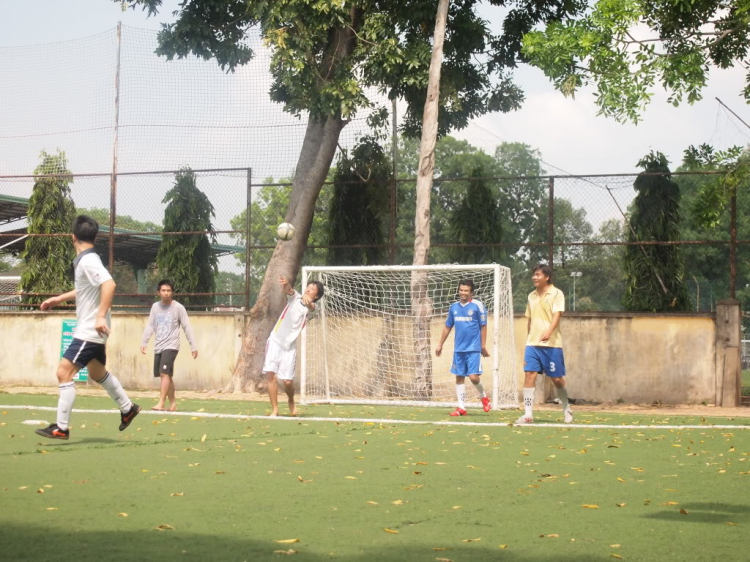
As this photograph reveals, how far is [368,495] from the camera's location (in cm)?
613

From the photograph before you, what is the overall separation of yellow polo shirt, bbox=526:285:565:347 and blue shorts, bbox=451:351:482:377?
1.84 meters

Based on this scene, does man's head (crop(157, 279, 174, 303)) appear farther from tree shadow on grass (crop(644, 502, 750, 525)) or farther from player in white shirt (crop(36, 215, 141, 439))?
tree shadow on grass (crop(644, 502, 750, 525))

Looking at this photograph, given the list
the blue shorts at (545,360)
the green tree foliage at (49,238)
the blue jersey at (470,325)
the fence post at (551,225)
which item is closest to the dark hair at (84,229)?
the blue shorts at (545,360)

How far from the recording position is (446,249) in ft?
68.3

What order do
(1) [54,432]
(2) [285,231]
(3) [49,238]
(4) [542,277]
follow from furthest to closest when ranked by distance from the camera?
1. (3) [49,238]
2. (2) [285,231]
3. (4) [542,277]
4. (1) [54,432]

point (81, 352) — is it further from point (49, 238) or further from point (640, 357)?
point (49, 238)

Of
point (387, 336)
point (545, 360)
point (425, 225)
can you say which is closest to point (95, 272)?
point (545, 360)

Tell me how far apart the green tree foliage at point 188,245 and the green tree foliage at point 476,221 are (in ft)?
18.4

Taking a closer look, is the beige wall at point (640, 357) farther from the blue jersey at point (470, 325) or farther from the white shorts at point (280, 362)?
the white shorts at point (280, 362)

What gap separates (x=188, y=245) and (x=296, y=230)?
156 inches

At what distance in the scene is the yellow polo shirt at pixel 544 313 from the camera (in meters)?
11.7

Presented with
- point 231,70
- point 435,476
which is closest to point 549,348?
point 435,476

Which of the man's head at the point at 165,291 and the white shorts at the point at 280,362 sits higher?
the man's head at the point at 165,291

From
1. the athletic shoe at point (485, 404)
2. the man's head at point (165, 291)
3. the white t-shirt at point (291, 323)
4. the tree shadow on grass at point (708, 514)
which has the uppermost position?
the man's head at point (165, 291)
